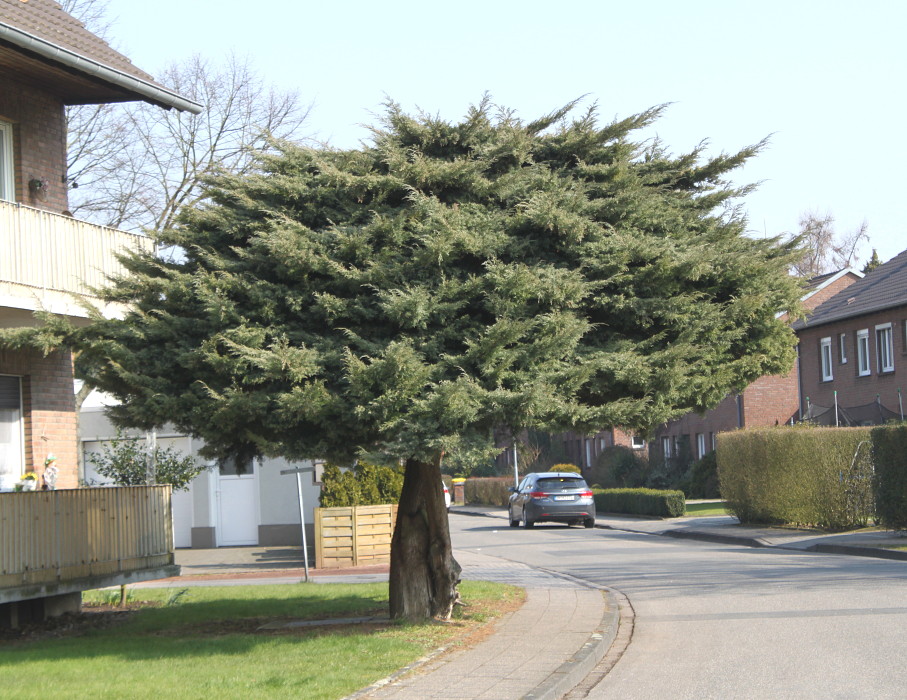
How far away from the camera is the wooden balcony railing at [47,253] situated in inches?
494

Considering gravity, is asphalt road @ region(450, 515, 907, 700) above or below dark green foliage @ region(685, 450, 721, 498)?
above

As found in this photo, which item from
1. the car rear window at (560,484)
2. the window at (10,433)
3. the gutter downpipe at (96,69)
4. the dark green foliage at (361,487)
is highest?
the gutter downpipe at (96,69)

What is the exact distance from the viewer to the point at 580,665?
8.49 metres

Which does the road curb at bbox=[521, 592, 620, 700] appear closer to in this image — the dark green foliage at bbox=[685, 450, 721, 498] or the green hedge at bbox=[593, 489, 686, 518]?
the green hedge at bbox=[593, 489, 686, 518]

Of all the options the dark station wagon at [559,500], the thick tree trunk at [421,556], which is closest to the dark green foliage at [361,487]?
the dark station wagon at [559,500]

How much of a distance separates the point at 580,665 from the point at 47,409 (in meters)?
8.88

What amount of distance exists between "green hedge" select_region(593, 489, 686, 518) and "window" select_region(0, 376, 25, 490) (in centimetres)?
2180

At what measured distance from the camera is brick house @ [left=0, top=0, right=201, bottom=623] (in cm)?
1252

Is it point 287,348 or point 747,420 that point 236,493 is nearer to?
point 287,348

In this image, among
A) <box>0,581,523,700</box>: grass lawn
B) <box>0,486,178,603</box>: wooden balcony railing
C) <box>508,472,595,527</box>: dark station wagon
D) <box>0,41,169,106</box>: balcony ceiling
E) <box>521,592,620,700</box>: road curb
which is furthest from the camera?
<box>508,472,595,527</box>: dark station wagon

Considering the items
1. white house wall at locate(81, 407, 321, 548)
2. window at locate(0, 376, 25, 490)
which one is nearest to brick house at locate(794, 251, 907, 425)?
white house wall at locate(81, 407, 321, 548)

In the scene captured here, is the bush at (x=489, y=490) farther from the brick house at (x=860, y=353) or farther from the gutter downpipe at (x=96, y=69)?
the gutter downpipe at (x=96, y=69)

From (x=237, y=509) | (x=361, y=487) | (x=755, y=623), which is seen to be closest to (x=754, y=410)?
(x=237, y=509)

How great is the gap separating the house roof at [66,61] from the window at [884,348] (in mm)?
30253
